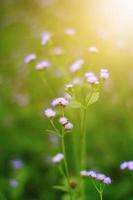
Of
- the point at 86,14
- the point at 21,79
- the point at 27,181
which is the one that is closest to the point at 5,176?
the point at 27,181

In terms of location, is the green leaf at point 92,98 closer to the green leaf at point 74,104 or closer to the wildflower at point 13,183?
the green leaf at point 74,104

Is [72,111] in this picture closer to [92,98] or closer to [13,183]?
[13,183]

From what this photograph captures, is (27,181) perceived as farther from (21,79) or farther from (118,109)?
(21,79)

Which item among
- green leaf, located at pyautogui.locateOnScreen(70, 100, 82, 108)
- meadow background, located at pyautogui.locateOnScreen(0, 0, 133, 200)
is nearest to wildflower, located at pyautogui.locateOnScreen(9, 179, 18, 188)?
meadow background, located at pyautogui.locateOnScreen(0, 0, 133, 200)

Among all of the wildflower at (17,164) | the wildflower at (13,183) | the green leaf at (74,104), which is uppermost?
the wildflower at (17,164)

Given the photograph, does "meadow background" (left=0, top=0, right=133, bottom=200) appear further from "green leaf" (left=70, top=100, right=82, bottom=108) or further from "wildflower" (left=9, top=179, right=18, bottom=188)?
"green leaf" (left=70, top=100, right=82, bottom=108)

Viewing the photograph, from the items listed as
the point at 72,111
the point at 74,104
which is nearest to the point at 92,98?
the point at 74,104

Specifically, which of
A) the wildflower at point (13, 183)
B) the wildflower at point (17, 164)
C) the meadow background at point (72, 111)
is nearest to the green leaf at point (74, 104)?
the meadow background at point (72, 111)

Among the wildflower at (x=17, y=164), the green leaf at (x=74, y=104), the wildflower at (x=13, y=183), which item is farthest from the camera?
the wildflower at (x=17, y=164)

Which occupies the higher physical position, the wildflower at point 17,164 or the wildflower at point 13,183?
the wildflower at point 17,164
